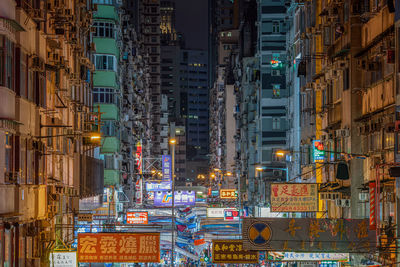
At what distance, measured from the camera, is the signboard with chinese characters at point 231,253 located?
30.4m

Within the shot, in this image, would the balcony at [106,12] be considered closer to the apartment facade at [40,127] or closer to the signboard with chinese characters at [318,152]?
the apartment facade at [40,127]

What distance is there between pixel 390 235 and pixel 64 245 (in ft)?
39.9

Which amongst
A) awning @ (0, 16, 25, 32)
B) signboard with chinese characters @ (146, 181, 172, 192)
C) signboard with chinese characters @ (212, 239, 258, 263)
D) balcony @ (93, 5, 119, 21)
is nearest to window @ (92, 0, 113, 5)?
balcony @ (93, 5, 119, 21)

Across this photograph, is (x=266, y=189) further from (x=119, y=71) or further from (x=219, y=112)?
(x=219, y=112)

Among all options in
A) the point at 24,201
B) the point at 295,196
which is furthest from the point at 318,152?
the point at 24,201

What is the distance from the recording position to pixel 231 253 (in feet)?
100

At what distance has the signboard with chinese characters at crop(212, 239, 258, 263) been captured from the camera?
3041 cm

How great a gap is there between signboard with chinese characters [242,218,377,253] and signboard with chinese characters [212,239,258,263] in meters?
→ 5.16

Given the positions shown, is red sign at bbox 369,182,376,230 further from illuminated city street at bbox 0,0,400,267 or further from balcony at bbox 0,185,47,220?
balcony at bbox 0,185,47,220

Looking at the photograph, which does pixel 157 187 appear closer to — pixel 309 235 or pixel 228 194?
pixel 228 194

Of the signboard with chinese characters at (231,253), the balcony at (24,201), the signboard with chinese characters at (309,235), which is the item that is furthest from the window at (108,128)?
the signboard with chinese characters at (309,235)

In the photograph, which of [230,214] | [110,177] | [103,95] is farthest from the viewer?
[230,214]

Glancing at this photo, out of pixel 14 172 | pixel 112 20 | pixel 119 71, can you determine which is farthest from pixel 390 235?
pixel 119 71

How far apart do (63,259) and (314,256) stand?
8478 mm
